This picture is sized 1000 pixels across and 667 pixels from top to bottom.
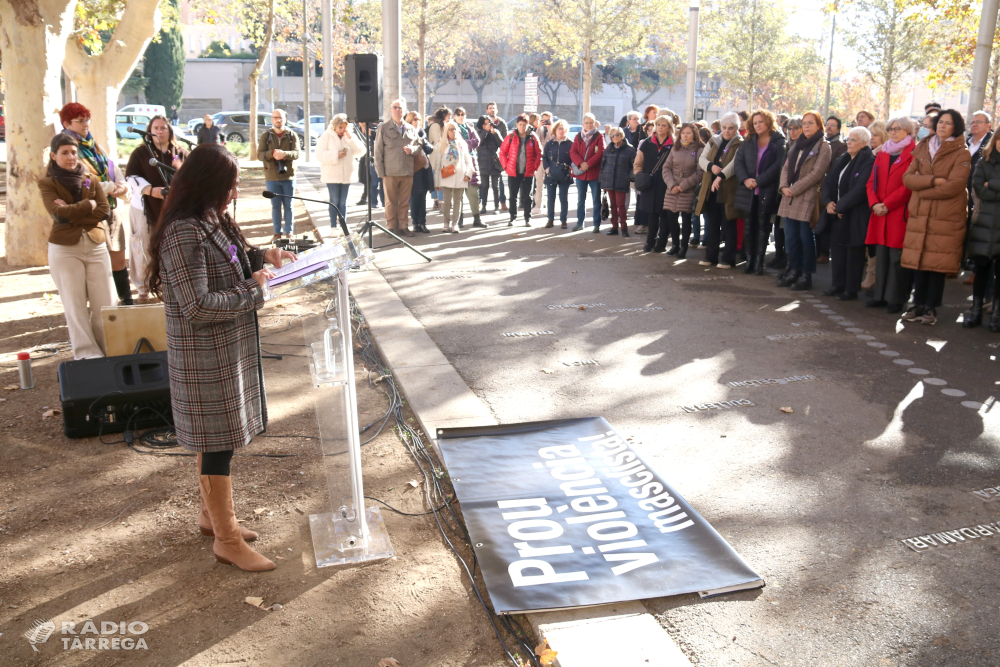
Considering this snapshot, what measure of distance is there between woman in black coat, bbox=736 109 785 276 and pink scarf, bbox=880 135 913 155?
162 cm

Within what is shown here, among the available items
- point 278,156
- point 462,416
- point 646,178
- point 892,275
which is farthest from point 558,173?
point 462,416

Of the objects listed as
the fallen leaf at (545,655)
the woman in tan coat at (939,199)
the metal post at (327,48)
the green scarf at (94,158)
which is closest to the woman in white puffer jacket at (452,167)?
the green scarf at (94,158)

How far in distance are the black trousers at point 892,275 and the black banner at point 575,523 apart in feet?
16.7

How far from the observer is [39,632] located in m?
3.31

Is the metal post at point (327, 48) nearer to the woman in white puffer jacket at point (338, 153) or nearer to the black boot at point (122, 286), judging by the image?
the woman in white puffer jacket at point (338, 153)

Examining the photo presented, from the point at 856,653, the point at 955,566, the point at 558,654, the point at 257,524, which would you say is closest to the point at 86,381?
the point at 257,524

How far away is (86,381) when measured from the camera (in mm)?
5344

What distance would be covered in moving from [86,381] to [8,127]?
278 inches

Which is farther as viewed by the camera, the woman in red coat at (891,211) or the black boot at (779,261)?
the black boot at (779,261)

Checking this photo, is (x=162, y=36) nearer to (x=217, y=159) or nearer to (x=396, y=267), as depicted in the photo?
(x=396, y=267)

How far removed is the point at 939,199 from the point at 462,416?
5.66 m

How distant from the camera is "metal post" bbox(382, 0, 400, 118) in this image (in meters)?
13.6

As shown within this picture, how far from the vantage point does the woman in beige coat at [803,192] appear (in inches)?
382

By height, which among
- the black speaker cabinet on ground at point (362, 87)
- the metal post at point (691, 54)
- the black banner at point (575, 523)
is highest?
the metal post at point (691, 54)
